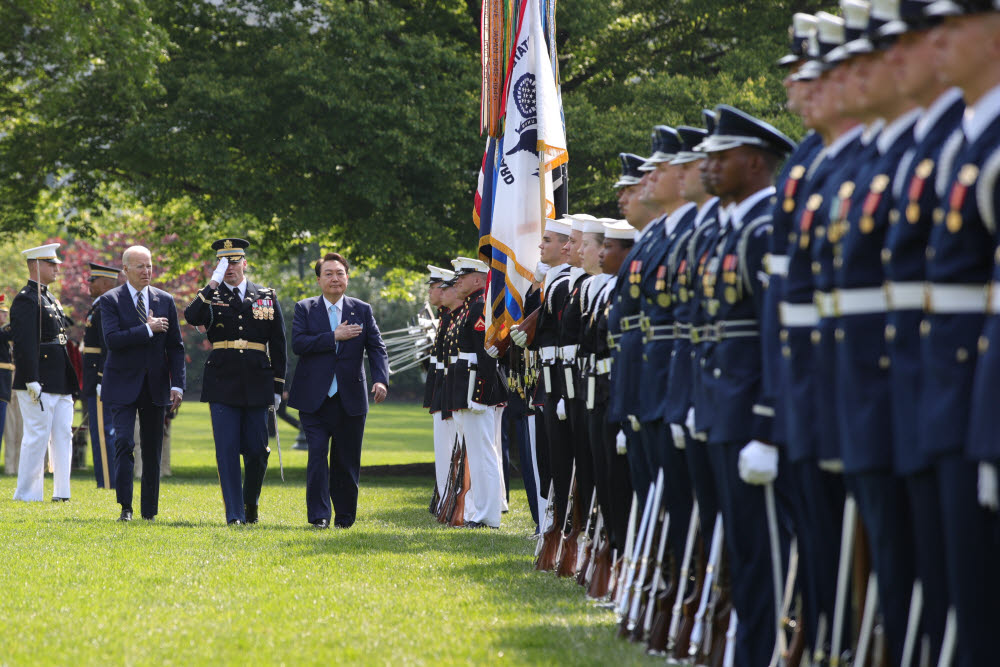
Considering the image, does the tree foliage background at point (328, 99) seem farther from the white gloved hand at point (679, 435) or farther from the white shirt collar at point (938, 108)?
the white shirt collar at point (938, 108)

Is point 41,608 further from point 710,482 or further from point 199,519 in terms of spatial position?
point 199,519

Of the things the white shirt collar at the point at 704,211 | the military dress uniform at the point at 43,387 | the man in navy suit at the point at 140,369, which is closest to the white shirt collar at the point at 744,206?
the white shirt collar at the point at 704,211

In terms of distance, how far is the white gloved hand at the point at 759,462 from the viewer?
16.6 ft

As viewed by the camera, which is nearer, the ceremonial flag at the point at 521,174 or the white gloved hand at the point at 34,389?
the ceremonial flag at the point at 521,174

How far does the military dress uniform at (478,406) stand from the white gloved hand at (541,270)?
2.21 metres

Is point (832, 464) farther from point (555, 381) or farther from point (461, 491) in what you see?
point (461, 491)

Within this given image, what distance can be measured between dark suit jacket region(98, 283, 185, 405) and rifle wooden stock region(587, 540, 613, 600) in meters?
5.56

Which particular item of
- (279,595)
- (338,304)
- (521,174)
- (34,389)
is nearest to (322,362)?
(338,304)

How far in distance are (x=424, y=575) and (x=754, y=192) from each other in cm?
390

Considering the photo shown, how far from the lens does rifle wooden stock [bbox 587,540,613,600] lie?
783 centimetres

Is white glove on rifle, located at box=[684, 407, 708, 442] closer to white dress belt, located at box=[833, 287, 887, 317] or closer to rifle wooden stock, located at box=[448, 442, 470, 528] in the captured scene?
white dress belt, located at box=[833, 287, 887, 317]

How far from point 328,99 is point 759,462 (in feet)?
47.5

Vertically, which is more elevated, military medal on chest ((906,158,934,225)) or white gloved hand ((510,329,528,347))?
military medal on chest ((906,158,934,225))

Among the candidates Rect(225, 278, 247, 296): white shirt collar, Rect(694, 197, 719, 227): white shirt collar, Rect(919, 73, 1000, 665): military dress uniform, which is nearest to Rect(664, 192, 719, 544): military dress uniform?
Rect(694, 197, 719, 227): white shirt collar
